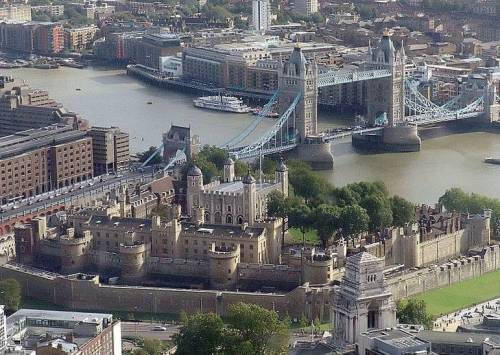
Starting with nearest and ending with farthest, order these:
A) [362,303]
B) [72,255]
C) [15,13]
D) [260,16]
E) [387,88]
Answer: [362,303]
[72,255]
[387,88]
[260,16]
[15,13]

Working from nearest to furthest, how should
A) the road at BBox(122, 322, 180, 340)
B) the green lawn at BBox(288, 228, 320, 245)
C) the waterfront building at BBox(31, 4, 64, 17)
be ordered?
1. the road at BBox(122, 322, 180, 340)
2. the green lawn at BBox(288, 228, 320, 245)
3. the waterfront building at BBox(31, 4, 64, 17)

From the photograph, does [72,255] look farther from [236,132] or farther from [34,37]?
[34,37]

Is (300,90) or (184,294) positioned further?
(300,90)

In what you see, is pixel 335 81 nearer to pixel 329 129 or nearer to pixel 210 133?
pixel 329 129

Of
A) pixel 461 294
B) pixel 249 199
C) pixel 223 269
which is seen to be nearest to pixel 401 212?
pixel 249 199

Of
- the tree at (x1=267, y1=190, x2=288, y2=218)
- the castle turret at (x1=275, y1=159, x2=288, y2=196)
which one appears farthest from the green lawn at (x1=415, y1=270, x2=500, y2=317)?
the castle turret at (x1=275, y1=159, x2=288, y2=196)

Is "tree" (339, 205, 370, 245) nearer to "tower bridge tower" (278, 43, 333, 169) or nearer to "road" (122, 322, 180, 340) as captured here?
"road" (122, 322, 180, 340)
